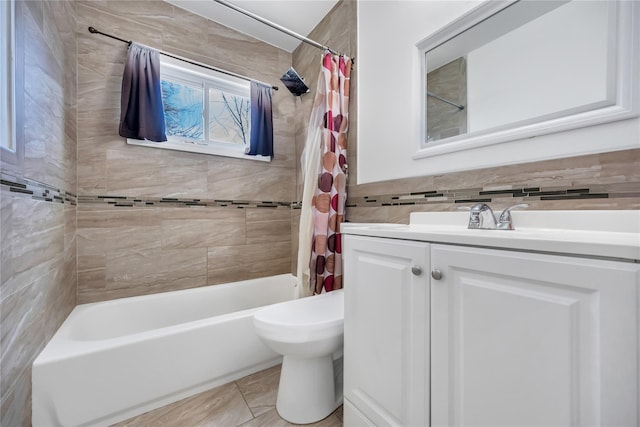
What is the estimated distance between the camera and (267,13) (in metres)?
2.00

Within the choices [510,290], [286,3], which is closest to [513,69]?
[510,290]

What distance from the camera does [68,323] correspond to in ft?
4.42

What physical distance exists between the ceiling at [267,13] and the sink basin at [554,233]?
1.91 meters

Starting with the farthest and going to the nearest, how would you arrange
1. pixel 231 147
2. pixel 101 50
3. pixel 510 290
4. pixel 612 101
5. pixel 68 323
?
1. pixel 231 147
2. pixel 101 50
3. pixel 68 323
4. pixel 612 101
5. pixel 510 290

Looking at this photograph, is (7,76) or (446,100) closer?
(7,76)

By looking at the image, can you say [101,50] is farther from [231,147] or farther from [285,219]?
[285,219]

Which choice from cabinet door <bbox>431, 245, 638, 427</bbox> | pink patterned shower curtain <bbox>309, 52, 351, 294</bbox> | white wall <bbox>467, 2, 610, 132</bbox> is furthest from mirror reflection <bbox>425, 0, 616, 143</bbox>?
cabinet door <bbox>431, 245, 638, 427</bbox>

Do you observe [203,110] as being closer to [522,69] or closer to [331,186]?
[331,186]

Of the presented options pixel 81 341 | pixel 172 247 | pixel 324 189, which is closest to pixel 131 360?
pixel 81 341

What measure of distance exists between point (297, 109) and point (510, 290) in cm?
236

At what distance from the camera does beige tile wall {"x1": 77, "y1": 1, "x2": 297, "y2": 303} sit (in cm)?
165

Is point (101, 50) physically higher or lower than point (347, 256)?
higher

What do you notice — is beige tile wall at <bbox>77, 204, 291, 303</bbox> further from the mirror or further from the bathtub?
the mirror

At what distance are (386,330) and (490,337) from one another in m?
0.33
